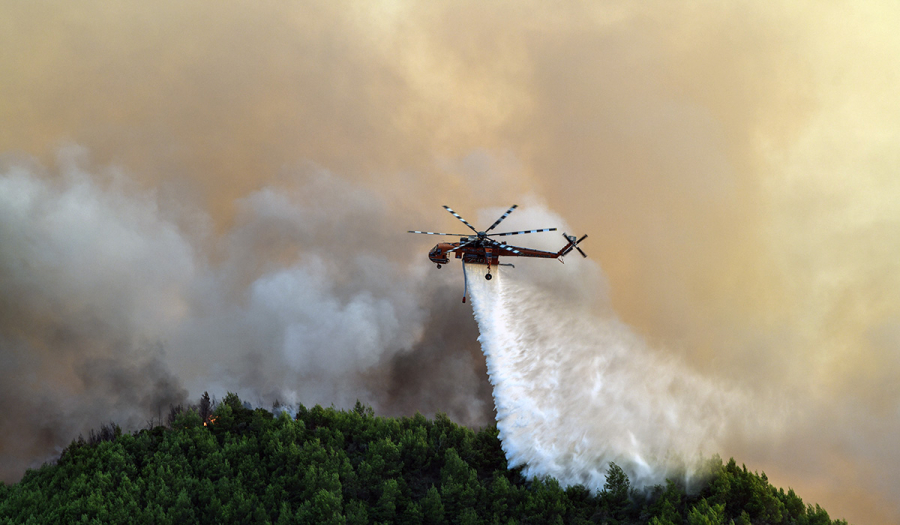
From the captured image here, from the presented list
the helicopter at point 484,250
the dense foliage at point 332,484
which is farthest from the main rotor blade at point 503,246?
the dense foliage at point 332,484

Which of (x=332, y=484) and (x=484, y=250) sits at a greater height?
(x=484, y=250)

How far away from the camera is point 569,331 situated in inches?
4259

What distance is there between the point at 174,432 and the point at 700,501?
312 ft

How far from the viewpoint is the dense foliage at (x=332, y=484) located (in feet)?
306

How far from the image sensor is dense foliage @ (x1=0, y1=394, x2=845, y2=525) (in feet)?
306

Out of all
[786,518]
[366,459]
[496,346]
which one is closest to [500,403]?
[496,346]

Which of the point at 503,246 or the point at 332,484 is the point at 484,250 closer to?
the point at 503,246

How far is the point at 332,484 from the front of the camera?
98.9 metres

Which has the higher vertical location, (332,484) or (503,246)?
(503,246)

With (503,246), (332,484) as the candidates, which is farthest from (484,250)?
(332,484)

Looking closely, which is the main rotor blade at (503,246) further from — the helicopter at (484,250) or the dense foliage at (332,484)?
the dense foliage at (332,484)

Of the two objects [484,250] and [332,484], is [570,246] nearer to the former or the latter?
[484,250]

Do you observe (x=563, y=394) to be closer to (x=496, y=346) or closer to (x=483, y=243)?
(x=496, y=346)

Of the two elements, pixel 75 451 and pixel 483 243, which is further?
pixel 75 451
